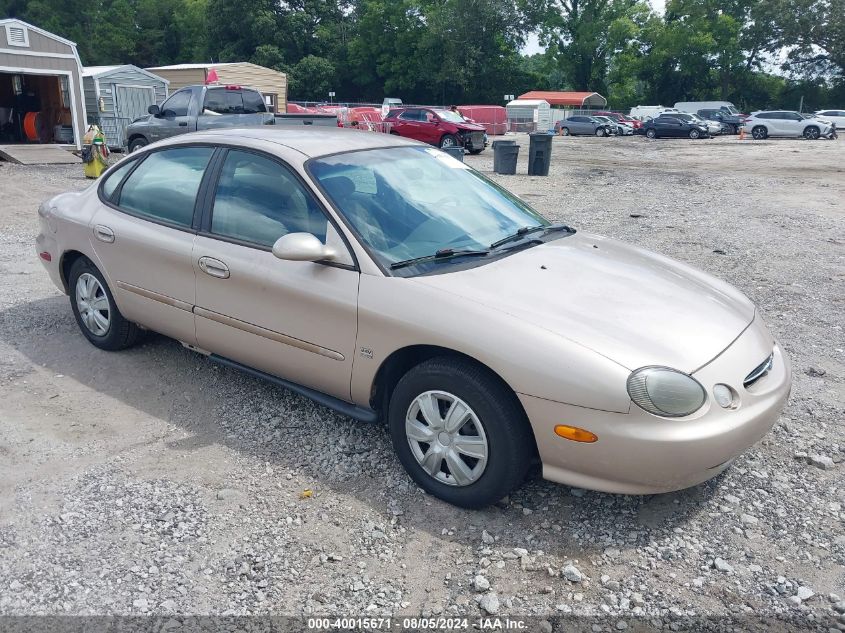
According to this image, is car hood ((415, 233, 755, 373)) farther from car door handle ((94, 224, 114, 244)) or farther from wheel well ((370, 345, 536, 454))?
car door handle ((94, 224, 114, 244))

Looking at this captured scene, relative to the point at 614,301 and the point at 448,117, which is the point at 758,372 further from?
the point at 448,117

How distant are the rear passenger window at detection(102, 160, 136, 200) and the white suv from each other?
40.9 meters

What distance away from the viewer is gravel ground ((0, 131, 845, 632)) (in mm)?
Result: 2740

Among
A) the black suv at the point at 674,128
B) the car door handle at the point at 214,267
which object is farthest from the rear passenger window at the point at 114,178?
the black suv at the point at 674,128

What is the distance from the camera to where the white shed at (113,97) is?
22.3 m

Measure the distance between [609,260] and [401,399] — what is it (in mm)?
1391

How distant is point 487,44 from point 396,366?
2655 inches

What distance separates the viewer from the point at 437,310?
3205 mm

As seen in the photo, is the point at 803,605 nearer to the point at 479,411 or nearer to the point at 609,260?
the point at 479,411

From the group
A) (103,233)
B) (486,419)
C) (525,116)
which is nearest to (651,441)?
(486,419)

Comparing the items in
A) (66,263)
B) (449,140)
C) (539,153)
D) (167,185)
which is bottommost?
(449,140)

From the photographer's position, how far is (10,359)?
196 inches

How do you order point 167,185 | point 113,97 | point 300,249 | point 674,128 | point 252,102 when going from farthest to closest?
point 674,128 < point 113,97 < point 252,102 < point 167,185 < point 300,249

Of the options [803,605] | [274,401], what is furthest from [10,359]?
[803,605]
